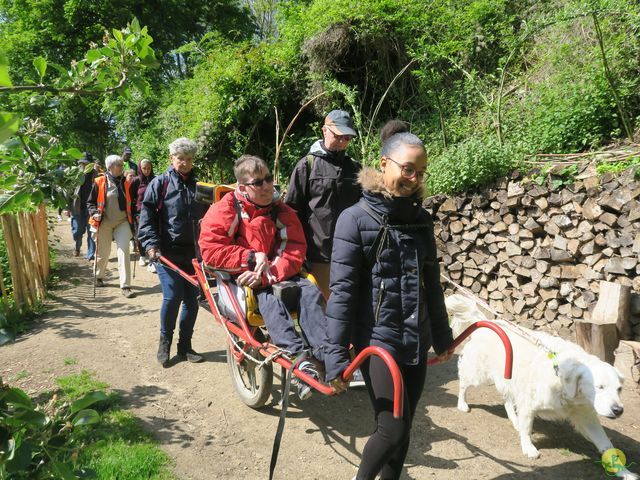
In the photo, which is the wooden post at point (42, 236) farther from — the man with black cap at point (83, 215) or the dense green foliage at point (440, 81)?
the dense green foliage at point (440, 81)

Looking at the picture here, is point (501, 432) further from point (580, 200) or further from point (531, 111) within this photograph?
point (531, 111)

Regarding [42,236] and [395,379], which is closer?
[395,379]

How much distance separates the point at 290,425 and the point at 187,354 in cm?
167

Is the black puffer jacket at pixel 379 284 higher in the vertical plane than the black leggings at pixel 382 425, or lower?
higher

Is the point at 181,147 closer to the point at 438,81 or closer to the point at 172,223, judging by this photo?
the point at 172,223

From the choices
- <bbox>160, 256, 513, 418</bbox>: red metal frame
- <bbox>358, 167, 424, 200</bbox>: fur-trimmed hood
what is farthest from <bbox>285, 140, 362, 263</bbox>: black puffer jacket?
<bbox>358, 167, 424, 200</bbox>: fur-trimmed hood

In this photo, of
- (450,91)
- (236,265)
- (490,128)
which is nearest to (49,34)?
(450,91)

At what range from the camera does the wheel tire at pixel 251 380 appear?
3693 millimetres

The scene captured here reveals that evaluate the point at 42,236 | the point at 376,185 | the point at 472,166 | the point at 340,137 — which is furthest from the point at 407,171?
the point at 42,236

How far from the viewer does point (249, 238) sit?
3572 mm

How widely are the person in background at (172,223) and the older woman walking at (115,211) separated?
2.96 meters

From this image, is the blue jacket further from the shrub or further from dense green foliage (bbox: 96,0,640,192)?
dense green foliage (bbox: 96,0,640,192)

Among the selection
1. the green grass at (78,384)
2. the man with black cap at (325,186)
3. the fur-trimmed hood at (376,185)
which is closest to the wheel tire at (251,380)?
the man with black cap at (325,186)

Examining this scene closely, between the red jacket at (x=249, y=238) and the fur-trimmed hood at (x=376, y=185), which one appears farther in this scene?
the red jacket at (x=249, y=238)
